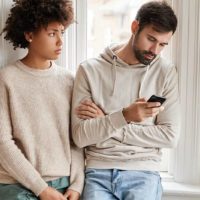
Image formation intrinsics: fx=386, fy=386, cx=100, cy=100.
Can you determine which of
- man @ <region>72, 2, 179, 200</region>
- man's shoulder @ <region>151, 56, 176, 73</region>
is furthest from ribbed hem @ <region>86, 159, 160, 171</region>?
man's shoulder @ <region>151, 56, 176, 73</region>

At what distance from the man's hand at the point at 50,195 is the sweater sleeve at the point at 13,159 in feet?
0.05

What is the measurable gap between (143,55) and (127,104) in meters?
0.21

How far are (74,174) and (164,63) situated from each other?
60 centimetres

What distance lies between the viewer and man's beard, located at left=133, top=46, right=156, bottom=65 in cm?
153

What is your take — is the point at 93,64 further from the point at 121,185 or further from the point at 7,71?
the point at 121,185

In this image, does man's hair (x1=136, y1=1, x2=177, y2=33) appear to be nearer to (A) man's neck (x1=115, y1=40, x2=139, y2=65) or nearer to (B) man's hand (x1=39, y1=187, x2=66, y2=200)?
(A) man's neck (x1=115, y1=40, x2=139, y2=65)

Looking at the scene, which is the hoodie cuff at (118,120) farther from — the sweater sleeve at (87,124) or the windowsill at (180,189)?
the windowsill at (180,189)

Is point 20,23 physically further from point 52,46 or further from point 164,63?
point 164,63

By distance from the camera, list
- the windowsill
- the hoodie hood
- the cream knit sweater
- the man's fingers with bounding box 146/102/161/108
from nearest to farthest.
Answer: the man's fingers with bounding box 146/102/161/108 < the cream knit sweater < the hoodie hood < the windowsill

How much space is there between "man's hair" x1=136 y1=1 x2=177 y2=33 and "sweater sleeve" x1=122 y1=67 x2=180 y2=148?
0.22m

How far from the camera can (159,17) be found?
1.48m

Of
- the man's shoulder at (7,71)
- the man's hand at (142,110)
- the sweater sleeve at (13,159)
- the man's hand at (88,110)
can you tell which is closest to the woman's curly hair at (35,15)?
the man's shoulder at (7,71)

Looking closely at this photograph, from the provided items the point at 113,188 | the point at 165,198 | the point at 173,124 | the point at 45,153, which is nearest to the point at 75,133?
the point at 45,153

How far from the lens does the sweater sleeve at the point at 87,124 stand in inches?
57.0
